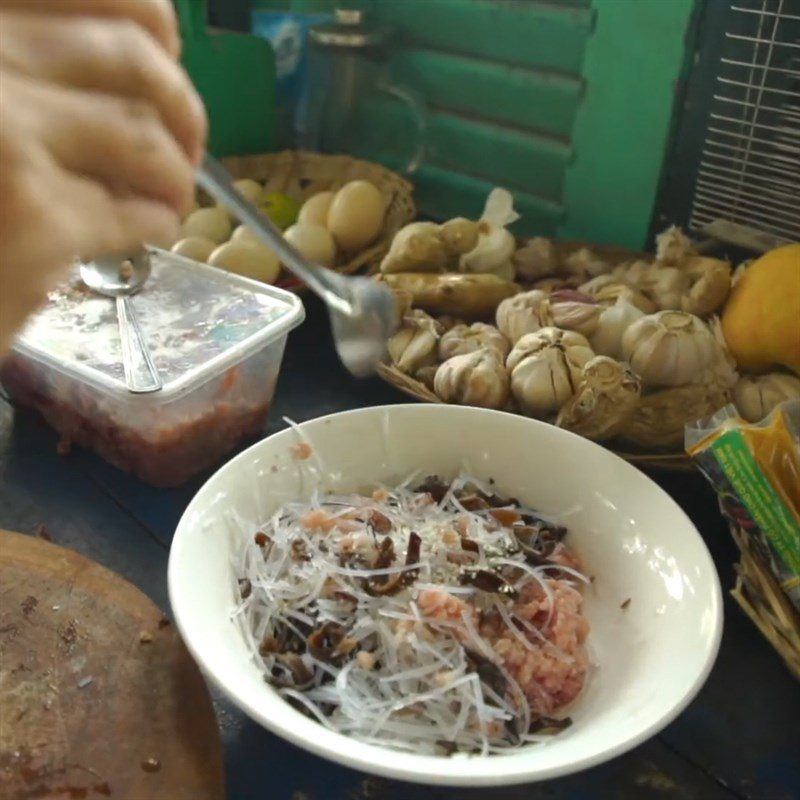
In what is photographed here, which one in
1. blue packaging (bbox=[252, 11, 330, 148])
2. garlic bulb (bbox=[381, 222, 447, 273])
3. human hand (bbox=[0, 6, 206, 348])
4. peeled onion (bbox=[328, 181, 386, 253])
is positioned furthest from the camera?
blue packaging (bbox=[252, 11, 330, 148])

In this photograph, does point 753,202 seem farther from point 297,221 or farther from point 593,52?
point 297,221

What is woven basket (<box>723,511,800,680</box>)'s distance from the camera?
1.98ft

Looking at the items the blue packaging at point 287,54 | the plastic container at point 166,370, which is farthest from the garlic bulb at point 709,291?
the blue packaging at point 287,54

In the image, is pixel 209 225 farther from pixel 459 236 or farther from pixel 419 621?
pixel 419 621

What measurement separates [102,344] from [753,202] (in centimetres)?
71

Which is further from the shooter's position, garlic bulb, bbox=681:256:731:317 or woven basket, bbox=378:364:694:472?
garlic bulb, bbox=681:256:731:317

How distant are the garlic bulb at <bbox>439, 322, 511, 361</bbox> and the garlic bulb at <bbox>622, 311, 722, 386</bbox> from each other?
13 centimetres

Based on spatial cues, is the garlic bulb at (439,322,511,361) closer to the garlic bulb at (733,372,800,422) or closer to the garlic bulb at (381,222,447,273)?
the garlic bulb at (381,222,447,273)

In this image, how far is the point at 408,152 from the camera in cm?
135

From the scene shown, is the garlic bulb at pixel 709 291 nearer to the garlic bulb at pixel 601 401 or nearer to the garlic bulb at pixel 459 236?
the garlic bulb at pixel 601 401

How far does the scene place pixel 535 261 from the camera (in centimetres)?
103

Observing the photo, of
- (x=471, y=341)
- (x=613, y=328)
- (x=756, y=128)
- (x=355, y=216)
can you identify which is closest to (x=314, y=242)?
(x=355, y=216)

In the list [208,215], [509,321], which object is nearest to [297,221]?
[208,215]

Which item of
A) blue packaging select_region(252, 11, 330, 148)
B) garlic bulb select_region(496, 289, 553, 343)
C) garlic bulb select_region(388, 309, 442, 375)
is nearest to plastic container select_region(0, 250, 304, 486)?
garlic bulb select_region(388, 309, 442, 375)
